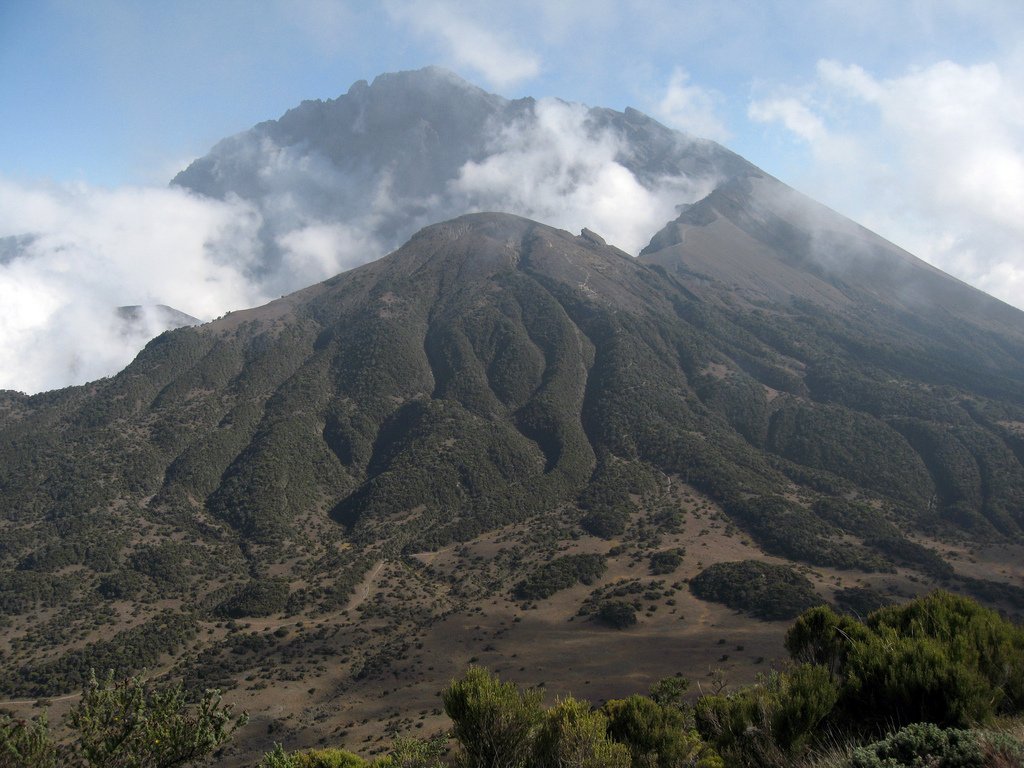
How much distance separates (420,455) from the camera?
110m

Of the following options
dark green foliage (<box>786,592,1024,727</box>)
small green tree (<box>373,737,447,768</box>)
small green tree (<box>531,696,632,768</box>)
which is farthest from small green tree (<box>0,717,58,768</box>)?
dark green foliage (<box>786,592,1024,727</box>)

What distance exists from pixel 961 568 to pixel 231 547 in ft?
322

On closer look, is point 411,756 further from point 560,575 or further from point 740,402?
point 740,402

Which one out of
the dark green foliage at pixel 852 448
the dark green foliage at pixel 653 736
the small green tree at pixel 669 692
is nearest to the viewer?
the dark green foliage at pixel 653 736

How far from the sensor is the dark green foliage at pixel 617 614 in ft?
209

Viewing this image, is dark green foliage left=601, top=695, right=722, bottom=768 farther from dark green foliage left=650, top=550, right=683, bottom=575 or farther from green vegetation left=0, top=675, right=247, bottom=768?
dark green foliage left=650, top=550, right=683, bottom=575

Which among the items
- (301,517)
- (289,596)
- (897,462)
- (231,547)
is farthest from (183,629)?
(897,462)

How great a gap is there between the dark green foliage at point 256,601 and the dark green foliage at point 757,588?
50.1 meters

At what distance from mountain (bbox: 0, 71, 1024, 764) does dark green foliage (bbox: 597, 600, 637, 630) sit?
603mm

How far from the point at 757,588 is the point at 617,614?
54.6ft

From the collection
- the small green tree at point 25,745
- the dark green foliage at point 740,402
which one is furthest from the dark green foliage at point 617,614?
the dark green foliage at point 740,402

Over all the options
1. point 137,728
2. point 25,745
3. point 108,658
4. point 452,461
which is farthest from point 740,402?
point 25,745

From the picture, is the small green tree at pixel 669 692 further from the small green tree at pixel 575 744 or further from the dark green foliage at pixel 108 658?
the dark green foliage at pixel 108 658

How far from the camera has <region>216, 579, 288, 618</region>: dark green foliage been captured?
245 feet
